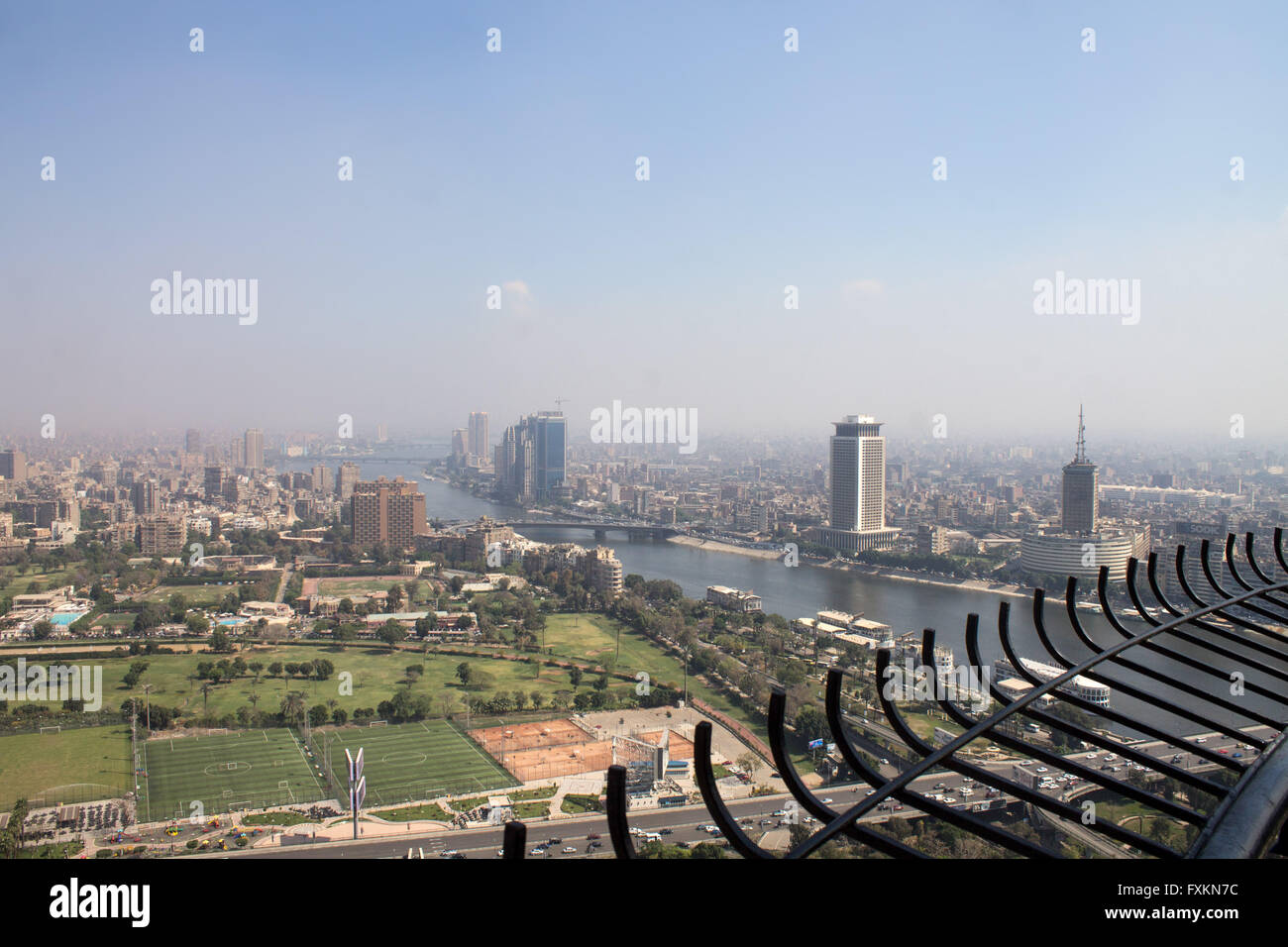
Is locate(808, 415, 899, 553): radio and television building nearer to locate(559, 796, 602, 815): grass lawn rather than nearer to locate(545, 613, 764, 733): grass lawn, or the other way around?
locate(545, 613, 764, 733): grass lawn

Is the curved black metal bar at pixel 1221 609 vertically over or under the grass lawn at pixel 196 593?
over

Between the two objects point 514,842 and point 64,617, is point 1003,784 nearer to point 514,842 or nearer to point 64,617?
point 514,842

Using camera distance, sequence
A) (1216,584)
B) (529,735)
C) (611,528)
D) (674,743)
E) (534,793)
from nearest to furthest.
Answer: (1216,584), (534,793), (674,743), (529,735), (611,528)

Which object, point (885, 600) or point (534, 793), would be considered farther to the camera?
point (885, 600)

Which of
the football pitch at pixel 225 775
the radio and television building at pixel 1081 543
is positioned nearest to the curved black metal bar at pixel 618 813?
the football pitch at pixel 225 775

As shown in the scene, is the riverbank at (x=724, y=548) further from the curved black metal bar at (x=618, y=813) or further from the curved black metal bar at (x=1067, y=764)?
the curved black metal bar at (x=618, y=813)

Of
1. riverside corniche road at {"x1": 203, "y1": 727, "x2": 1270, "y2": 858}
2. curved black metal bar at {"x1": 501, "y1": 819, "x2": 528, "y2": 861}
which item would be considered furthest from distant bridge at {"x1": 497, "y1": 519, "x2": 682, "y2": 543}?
curved black metal bar at {"x1": 501, "y1": 819, "x2": 528, "y2": 861}

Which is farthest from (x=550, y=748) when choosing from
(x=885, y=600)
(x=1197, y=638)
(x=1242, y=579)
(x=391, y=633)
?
(x=885, y=600)
